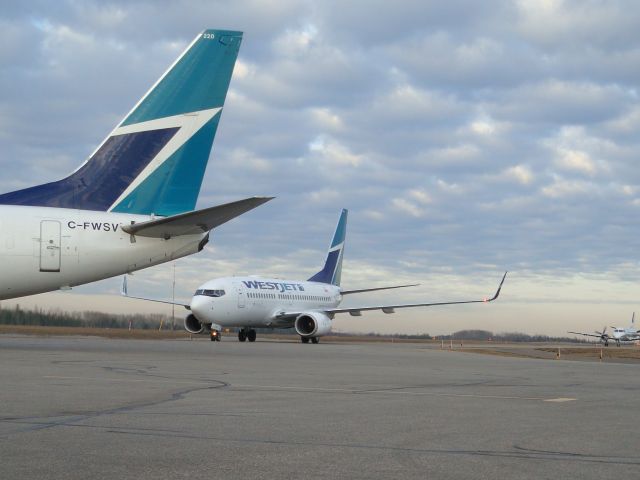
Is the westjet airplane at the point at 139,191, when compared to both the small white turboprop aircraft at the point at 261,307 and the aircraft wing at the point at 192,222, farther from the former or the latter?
the small white turboprop aircraft at the point at 261,307

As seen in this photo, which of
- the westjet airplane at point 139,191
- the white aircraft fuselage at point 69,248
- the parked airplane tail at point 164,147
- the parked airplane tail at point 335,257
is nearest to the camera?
the white aircraft fuselage at point 69,248

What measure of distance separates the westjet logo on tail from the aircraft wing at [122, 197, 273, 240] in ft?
78.1

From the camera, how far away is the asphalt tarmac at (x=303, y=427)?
5.13 metres

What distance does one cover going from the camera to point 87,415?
24.5 feet

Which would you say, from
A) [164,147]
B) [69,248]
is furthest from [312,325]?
[69,248]

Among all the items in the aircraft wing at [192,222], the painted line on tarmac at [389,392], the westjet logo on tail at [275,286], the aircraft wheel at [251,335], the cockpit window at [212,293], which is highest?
the aircraft wing at [192,222]

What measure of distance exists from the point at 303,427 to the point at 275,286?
38.7 m

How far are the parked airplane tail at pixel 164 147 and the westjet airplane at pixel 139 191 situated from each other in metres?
0.02

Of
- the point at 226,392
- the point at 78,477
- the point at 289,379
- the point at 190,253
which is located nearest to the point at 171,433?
the point at 78,477

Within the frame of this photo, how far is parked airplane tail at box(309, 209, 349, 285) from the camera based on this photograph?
53.4 m

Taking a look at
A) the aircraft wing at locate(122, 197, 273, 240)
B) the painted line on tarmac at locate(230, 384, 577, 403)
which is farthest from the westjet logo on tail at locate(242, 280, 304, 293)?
the painted line on tarmac at locate(230, 384, 577, 403)

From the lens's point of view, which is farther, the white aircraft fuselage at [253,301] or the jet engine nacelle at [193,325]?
the jet engine nacelle at [193,325]

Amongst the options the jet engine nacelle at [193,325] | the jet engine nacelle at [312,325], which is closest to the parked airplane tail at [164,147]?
the jet engine nacelle at [312,325]

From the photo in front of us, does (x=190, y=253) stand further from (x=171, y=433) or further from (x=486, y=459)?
(x=486, y=459)
